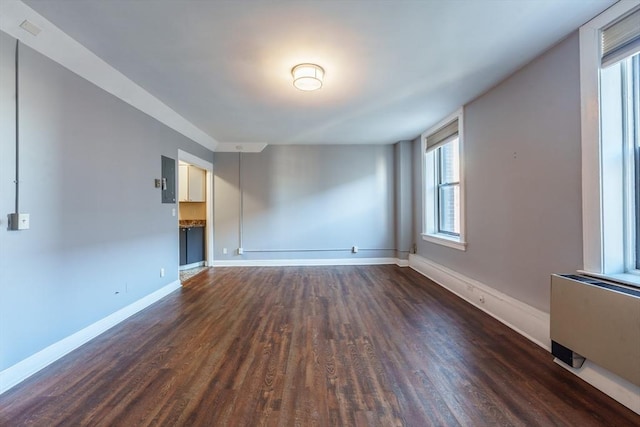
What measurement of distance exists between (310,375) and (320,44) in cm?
256

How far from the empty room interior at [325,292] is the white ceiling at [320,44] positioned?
2cm

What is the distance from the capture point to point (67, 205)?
88.0 inches

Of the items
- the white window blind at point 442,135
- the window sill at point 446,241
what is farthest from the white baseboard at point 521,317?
the white window blind at point 442,135

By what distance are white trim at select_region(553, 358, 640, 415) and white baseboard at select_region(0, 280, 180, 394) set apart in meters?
3.86

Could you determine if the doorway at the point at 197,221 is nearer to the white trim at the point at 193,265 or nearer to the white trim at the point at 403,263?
the white trim at the point at 193,265

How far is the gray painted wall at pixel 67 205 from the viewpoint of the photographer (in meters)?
1.81

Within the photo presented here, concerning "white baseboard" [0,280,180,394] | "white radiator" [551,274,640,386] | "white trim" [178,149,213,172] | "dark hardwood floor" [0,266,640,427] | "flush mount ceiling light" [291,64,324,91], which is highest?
"flush mount ceiling light" [291,64,324,91]

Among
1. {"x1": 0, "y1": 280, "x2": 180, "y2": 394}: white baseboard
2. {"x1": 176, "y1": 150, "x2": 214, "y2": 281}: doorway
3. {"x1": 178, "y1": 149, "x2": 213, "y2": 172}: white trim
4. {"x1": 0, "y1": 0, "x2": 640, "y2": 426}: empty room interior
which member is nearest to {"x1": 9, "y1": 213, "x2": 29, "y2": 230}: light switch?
{"x1": 0, "y1": 0, "x2": 640, "y2": 426}: empty room interior

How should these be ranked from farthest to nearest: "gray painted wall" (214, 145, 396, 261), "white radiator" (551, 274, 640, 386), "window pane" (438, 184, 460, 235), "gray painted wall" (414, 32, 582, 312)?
1. "gray painted wall" (214, 145, 396, 261)
2. "window pane" (438, 184, 460, 235)
3. "gray painted wall" (414, 32, 582, 312)
4. "white radiator" (551, 274, 640, 386)

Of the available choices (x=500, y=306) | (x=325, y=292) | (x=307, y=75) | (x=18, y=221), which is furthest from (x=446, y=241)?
(x=18, y=221)

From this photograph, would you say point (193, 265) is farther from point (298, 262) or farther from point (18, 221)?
point (18, 221)

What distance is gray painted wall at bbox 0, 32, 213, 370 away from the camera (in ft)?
5.95

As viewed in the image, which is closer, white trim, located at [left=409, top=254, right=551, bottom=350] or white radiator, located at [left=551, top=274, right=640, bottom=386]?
white radiator, located at [left=551, top=274, right=640, bottom=386]

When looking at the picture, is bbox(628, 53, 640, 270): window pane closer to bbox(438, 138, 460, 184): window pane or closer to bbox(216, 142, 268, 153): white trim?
bbox(438, 138, 460, 184): window pane
